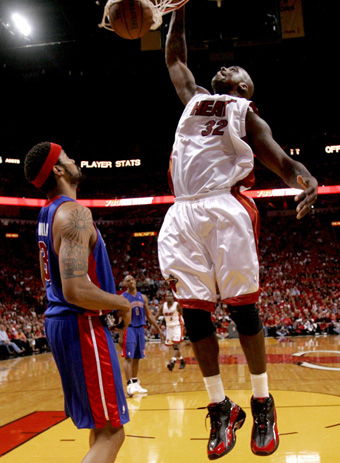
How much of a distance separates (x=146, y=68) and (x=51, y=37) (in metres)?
5.36

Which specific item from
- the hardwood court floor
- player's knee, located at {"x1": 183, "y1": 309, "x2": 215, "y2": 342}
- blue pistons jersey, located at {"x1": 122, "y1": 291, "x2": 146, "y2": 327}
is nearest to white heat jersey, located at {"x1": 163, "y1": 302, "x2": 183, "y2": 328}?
the hardwood court floor

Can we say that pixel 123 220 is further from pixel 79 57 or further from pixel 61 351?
pixel 61 351

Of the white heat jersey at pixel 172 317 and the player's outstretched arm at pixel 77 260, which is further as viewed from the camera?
the white heat jersey at pixel 172 317

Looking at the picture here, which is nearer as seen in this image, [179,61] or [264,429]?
[264,429]

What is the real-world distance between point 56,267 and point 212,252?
101 centimetres

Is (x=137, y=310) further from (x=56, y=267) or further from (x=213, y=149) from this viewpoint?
(x=213, y=149)

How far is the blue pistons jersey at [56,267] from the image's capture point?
286 cm

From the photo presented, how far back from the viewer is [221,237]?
98.0 inches

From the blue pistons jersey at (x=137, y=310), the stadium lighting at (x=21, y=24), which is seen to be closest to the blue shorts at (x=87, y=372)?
the blue pistons jersey at (x=137, y=310)

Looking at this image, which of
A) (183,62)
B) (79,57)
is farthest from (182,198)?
(79,57)

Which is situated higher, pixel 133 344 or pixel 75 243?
pixel 75 243

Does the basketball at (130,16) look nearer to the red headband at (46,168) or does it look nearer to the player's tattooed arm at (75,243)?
the red headband at (46,168)

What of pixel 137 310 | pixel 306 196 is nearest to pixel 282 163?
pixel 306 196

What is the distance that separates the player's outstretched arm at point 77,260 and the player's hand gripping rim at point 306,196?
3.83 feet
